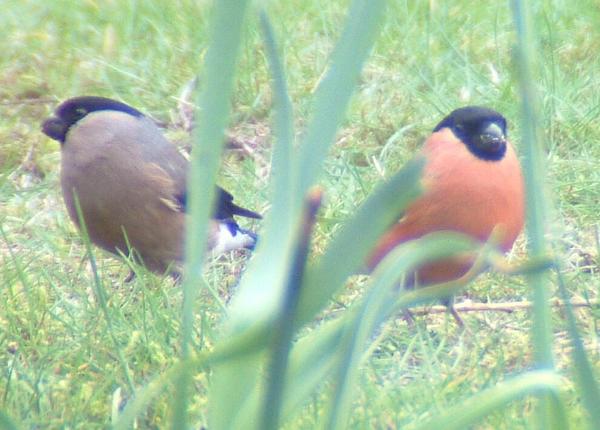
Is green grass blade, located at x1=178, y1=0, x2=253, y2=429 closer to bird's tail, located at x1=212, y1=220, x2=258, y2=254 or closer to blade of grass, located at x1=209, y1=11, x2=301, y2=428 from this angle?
blade of grass, located at x1=209, y1=11, x2=301, y2=428

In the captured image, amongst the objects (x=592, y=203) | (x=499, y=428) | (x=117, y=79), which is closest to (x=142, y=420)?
(x=499, y=428)

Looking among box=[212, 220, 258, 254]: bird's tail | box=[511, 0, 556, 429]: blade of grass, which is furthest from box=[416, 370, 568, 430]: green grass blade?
box=[212, 220, 258, 254]: bird's tail

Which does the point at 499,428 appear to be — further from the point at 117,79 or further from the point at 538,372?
A: the point at 117,79

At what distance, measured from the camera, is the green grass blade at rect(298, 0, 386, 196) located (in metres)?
0.97

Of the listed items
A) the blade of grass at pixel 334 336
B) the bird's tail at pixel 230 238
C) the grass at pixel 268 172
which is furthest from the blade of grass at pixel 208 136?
the bird's tail at pixel 230 238

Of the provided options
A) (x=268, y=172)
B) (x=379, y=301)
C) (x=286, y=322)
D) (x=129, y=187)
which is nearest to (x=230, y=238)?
(x=129, y=187)

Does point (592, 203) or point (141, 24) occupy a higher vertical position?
point (592, 203)

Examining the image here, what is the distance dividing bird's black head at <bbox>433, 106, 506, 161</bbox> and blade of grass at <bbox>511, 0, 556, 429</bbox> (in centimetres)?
215

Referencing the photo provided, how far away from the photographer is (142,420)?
7.10ft

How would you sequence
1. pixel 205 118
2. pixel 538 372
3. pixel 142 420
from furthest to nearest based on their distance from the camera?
pixel 142 420
pixel 538 372
pixel 205 118

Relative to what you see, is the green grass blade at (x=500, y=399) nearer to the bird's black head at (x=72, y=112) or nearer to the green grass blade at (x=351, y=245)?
the green grass blade at (x=351, y=245)

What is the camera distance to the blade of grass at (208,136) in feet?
3.14

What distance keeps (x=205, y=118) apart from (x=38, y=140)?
3.51m

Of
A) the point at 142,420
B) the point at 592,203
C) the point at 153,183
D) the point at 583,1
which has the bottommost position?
the point at 142,420
